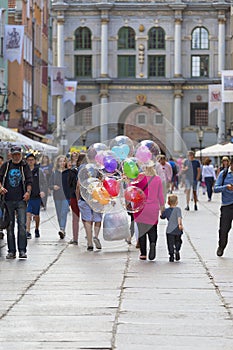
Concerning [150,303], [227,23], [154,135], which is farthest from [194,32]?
[150,303]

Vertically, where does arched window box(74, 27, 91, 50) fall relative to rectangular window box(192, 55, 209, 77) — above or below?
above

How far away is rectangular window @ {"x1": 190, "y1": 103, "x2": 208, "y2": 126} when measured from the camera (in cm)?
8589

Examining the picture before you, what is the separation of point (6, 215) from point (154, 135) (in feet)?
8.85

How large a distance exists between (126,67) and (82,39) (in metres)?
4.22

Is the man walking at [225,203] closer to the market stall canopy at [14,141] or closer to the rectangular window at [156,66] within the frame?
the market stall canopy at [14,141]

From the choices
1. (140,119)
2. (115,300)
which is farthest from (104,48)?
(115,300)

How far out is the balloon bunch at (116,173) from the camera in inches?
602

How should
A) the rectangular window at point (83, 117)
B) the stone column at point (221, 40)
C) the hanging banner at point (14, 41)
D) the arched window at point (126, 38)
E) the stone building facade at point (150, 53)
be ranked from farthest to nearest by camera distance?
the arched window at point (126, 38) → the stone building facade at point (150, 53) → the stone column at point (221, 40) → the hanging banner at point (14, 41) → the rectangular window at point (83, 117)

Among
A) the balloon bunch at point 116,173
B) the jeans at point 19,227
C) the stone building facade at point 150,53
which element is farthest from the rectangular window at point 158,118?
the stone building facade at point 150,53

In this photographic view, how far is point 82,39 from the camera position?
86.1 meters

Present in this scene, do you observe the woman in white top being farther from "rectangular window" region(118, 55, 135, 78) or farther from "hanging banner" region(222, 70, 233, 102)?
"rectangular window" region(118, 55, 135, 78)

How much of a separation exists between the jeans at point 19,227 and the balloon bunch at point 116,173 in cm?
95

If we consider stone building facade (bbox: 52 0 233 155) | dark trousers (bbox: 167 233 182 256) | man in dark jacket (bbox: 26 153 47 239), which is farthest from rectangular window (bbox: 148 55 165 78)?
dark trousers (bbox: 167 233 182 256)

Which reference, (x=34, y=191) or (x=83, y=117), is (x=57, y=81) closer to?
(x=34, y=191)
